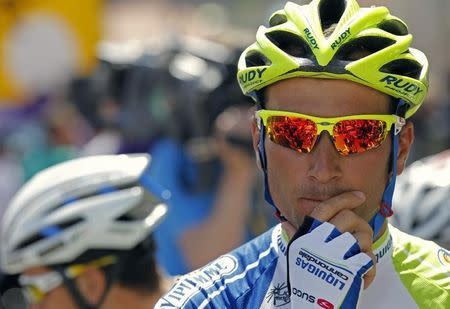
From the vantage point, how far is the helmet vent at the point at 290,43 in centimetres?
362

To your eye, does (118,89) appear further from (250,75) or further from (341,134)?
(341,134)

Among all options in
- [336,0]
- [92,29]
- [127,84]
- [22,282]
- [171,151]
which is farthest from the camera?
[92,29]

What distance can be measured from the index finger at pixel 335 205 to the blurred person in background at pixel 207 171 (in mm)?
3604

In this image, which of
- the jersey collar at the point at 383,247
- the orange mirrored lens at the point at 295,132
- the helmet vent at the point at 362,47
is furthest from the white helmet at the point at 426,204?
the orange mirrored lens at the point at 295,132

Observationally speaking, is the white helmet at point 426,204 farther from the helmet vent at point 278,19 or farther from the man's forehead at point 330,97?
the man's forehead at point 330,97

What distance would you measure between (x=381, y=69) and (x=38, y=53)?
896 centimetres

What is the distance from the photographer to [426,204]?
18.4 ft

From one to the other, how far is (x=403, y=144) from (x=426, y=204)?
193 centimetres

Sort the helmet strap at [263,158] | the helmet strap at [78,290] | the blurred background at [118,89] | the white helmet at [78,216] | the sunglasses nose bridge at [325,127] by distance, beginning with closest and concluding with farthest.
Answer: the sunglasses nose bridge at [325,127] < the helmet strap at [263,158] < the helmet strap at [78,290] < the white helmet at [78,216] < the blurred background at [118,89]

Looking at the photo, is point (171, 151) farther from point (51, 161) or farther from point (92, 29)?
point (92, 29)

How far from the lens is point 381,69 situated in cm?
353

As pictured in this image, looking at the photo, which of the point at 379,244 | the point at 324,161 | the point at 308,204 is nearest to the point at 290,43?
the point at 324,161

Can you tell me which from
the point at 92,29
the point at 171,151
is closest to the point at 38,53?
the point at 92,29

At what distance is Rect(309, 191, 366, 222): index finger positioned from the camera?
133 inches
